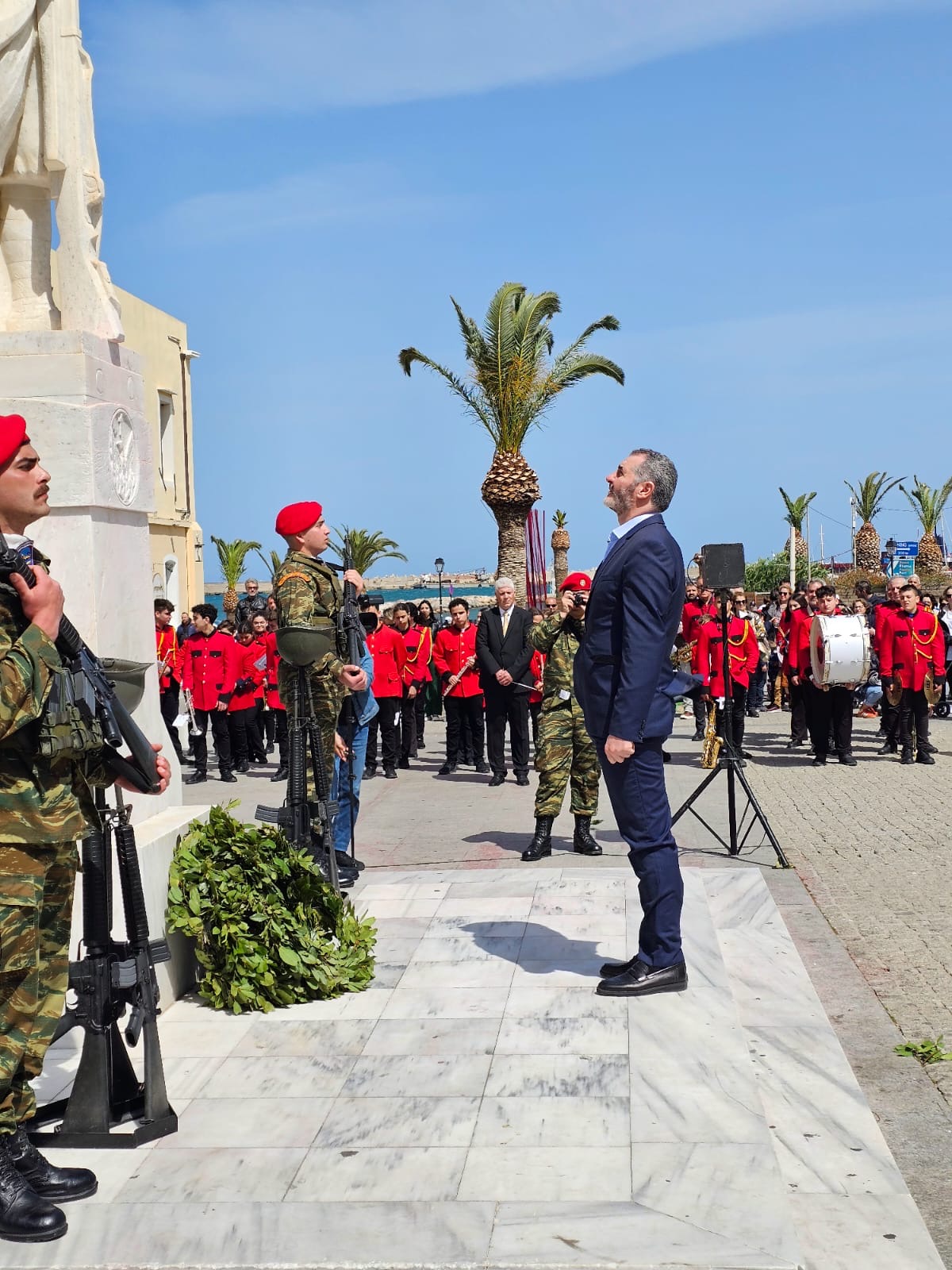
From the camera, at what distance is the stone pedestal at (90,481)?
504 centimetres

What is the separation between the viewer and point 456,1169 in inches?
154

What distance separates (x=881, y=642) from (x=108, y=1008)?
13.1m

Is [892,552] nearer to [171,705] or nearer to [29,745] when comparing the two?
[171,705]

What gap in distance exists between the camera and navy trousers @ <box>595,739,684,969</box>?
5406 millimetres

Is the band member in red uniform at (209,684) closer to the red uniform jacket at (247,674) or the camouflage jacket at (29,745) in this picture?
the red uniform jacket at (247,674)

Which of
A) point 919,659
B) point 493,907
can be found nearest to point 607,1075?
point 493,907

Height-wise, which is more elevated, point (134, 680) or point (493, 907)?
point (134, 680)

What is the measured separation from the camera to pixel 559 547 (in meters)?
61.9

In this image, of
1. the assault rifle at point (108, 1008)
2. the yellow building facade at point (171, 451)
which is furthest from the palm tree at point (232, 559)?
the assault rifle at point (108, 1008)

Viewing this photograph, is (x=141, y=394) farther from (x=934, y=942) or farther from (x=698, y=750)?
(x=698, y=750)

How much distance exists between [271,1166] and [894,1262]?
171 cm

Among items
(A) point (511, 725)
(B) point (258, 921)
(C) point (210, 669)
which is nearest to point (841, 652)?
(A) point (511, 725)

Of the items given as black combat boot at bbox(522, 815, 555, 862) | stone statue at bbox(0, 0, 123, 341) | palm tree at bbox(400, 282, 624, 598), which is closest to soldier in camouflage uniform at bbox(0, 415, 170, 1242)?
stone statue at bbox(0, 0, 123, 341)

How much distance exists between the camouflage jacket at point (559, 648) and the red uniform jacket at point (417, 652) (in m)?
6.53
